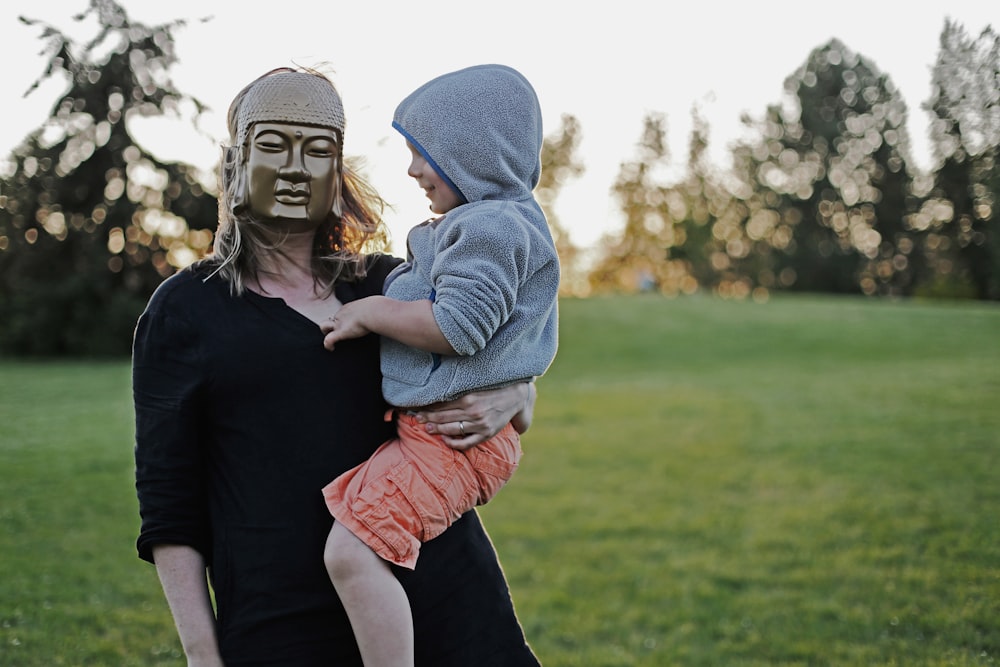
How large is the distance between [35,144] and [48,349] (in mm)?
17082

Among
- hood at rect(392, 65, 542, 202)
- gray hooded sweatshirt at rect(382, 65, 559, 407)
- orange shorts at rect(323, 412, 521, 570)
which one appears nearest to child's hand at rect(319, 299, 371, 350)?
gray hooded sweatshirt at rect(382, 65, 559, 407)

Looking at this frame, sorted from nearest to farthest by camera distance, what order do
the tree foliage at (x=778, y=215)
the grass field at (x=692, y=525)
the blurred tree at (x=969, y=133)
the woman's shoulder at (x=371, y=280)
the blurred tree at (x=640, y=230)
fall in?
the woman's shoulder at (x=371, y=280) < the blurred tree at (x=969, y=133) < the grass field at (x=692, y=525) < the tree foliage at (x=778, y=215) < the blurred tree at (x=640, y=230)

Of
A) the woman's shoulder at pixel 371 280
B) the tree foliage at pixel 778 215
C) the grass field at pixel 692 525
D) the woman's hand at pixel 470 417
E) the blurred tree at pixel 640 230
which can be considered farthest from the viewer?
the blurred tree at pixel 640 230

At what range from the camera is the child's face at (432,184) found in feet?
6.73

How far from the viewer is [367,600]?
6.09 feet

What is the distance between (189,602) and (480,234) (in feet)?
3.18

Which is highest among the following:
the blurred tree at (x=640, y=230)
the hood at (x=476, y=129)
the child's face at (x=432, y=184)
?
the hood at (x=476, y=129)

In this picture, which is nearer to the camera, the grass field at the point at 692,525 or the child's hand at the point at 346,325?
the child's hand at the point at 346,325

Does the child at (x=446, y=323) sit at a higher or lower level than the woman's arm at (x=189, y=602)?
higher

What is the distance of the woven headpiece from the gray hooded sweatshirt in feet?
0.54

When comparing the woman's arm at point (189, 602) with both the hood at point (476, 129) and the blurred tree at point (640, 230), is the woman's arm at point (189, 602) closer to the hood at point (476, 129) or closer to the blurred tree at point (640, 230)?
the hood at point (476, 129)

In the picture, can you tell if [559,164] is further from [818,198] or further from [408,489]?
[408,489]

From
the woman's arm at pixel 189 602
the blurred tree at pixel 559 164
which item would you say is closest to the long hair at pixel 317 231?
the woman's arm at pixel 189 602

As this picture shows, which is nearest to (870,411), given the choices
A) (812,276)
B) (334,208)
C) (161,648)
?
(161,648)
